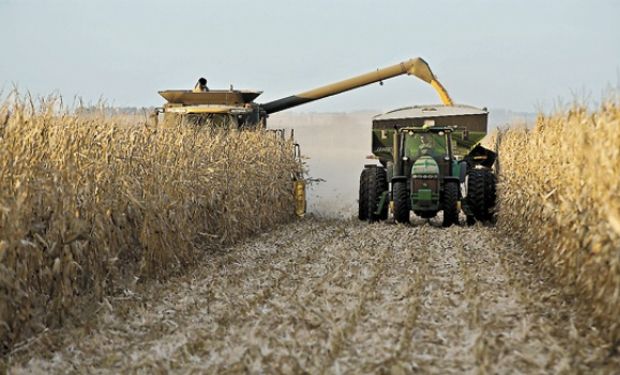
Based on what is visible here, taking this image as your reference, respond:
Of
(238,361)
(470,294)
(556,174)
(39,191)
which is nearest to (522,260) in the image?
(556,174)

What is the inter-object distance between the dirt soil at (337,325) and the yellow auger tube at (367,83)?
396 inches

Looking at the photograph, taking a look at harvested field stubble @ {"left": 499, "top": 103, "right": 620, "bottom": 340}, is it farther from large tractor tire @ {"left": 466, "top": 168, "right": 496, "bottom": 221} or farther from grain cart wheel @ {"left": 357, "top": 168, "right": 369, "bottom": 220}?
grain cart wheel @ {"left": 357, "top": 168, "right": 369, "bottom": 220}

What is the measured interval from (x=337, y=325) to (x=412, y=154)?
8401mm

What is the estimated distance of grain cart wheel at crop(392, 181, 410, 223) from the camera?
13.8m

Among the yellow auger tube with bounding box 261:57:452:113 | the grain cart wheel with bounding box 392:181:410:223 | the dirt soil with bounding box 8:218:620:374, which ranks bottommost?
the dirt soil with bounding box 8:218:620:374

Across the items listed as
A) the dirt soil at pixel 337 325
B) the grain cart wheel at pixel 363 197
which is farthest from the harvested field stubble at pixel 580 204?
the grain cart wheel at pixel 363 197

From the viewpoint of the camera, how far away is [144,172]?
8.80m

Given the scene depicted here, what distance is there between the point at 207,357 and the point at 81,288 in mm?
2073

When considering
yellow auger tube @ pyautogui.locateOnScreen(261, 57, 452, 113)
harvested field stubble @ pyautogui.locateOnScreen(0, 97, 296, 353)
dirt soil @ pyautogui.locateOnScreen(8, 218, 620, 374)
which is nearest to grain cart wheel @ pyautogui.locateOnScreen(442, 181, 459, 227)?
dirt soil @ pyautogui.locateOnScreen(8, 218, 620, 374)

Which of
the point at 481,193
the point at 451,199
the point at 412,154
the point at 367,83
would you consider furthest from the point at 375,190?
the point at 367,83

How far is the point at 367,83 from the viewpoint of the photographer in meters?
19.9

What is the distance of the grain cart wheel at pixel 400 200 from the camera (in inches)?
543

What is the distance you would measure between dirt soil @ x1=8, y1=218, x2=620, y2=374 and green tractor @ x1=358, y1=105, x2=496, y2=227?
370cm

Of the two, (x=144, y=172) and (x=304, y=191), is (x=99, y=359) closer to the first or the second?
(x=144, y=172)
